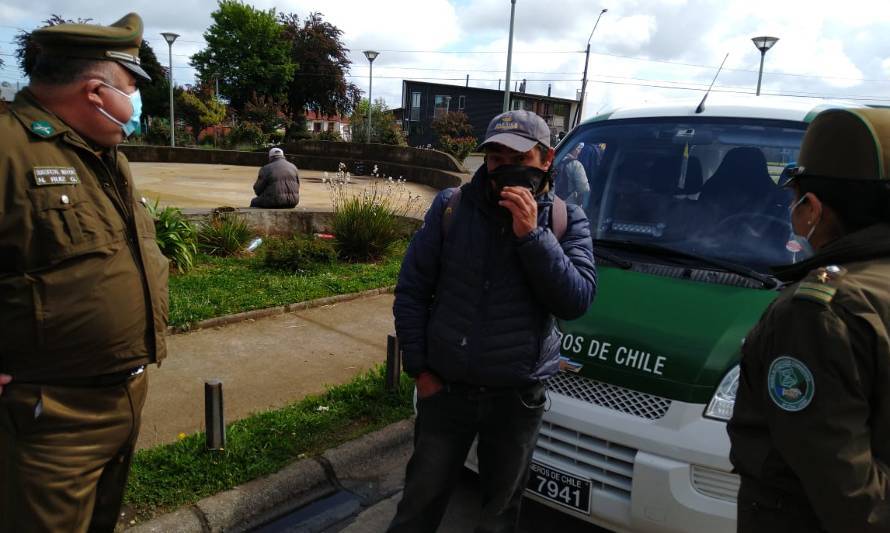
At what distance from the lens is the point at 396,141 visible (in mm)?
29219

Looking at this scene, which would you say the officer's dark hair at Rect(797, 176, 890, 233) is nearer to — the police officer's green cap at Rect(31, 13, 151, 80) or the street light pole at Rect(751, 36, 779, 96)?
the police officer's green cap at Rect(31, 13, 151, 80)

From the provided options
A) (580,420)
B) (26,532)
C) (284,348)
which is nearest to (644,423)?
(580,420)

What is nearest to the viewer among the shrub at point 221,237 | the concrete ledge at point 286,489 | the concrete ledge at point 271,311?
the concrete ledge at point 286,489

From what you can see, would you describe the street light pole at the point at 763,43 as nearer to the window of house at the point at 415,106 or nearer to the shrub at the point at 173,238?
the shrub at the point at 173,238

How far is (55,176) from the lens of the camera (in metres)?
2.00

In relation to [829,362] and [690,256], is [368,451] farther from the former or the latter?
[829,362]

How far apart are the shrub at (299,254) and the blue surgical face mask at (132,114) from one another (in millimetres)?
5426

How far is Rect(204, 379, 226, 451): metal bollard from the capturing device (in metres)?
3.43

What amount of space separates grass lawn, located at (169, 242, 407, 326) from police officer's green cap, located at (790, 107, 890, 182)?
5.33 meters

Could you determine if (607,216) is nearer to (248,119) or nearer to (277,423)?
(277,423)

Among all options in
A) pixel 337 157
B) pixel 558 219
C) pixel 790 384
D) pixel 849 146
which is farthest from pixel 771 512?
pixel 337 157

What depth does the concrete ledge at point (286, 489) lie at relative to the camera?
3092mm

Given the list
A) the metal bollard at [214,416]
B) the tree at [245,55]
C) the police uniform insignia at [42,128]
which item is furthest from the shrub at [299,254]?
the tree at [245,55]

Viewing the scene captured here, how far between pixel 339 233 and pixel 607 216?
5.46 meters
